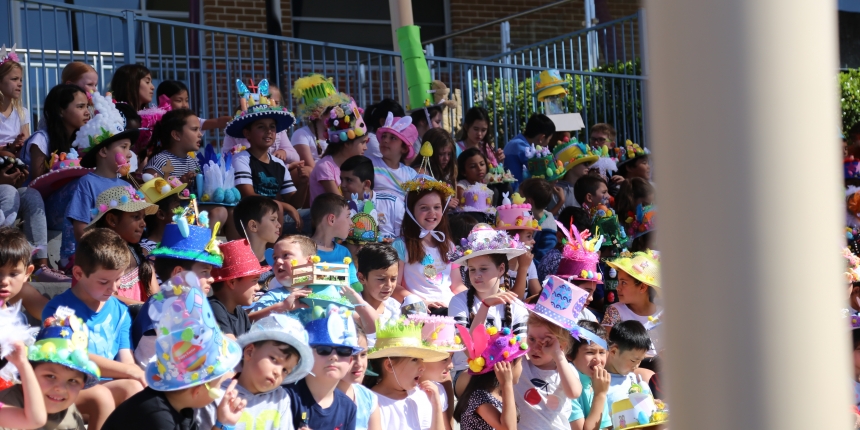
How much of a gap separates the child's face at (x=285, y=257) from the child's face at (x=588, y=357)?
146 centimetres

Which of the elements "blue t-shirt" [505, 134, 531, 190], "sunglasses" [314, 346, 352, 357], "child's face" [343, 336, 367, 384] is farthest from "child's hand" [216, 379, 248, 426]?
"blue t-shirt" [505, 134, 531, 190]

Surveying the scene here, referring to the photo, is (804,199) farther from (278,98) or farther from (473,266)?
(278,98)

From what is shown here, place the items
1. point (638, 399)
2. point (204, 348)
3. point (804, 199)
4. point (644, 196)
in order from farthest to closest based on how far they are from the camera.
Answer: point (644, 196) < point (638, 399) < point (204, 348) < point (804, 199)

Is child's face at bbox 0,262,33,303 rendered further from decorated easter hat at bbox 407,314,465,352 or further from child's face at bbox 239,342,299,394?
decorated easter hat at bbox 407,314,465,352

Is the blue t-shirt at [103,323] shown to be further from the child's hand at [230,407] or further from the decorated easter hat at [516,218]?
the decorated easter hat at [516,218]

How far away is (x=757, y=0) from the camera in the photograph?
57.8 inches

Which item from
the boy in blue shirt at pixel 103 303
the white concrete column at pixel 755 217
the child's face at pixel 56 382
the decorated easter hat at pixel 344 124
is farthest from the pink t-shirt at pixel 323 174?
the white concrete column at pixel 755 217

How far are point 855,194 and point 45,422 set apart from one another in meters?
7.86

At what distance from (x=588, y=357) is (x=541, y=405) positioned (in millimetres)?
432

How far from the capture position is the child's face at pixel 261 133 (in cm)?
758

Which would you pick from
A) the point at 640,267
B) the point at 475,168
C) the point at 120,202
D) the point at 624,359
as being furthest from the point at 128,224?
the point at 475,168

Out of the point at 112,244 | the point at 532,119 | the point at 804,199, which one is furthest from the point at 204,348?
the point at 532,119

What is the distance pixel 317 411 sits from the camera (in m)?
4.24

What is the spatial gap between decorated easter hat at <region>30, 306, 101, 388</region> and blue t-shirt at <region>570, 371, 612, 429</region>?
2.45 m
